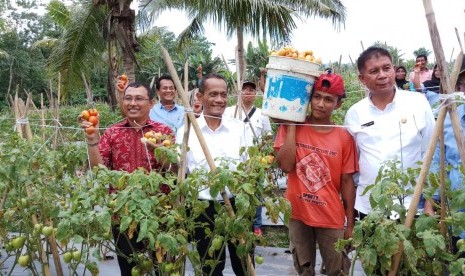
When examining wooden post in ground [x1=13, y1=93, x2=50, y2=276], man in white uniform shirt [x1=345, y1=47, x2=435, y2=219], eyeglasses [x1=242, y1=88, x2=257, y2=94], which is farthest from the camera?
eyeglasses [x1=242, y1=88, x2=257, y2=94]

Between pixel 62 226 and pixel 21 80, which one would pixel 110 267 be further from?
pixel 21 80

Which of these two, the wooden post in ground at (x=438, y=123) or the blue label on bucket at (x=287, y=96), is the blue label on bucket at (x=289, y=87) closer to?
the blue label on bucket at (x=287, y=96)

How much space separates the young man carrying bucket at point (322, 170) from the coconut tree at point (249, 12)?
5.70 metres

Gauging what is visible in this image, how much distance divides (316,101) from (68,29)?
7.67 meters

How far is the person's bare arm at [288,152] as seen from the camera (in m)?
2.26

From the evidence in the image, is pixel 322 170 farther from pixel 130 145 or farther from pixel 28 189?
pixel 28 189

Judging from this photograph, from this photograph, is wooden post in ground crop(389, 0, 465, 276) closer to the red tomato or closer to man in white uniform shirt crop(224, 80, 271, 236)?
the red tomato

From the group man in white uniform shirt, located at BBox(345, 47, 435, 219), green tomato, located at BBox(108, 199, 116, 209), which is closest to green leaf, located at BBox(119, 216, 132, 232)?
green tomato, located at BBox(108, 199, 116, 209)

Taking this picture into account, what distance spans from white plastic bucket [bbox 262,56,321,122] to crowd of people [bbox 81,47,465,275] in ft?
0.19

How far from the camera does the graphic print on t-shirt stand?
228 centimetres

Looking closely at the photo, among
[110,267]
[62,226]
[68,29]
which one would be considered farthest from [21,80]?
[62,226]

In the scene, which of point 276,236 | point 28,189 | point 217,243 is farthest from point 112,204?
point 276,236

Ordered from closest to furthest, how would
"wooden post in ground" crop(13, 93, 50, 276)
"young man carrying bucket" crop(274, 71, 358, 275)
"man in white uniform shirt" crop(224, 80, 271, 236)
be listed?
"young man carrying bucket" crop(274, 71, 358, 275) → "wooden post in ground" crop(13, 93, 50, 276) → "man in white uniform shirt" crop(224, 80, 271, 236)

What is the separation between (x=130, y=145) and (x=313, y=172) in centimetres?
89
